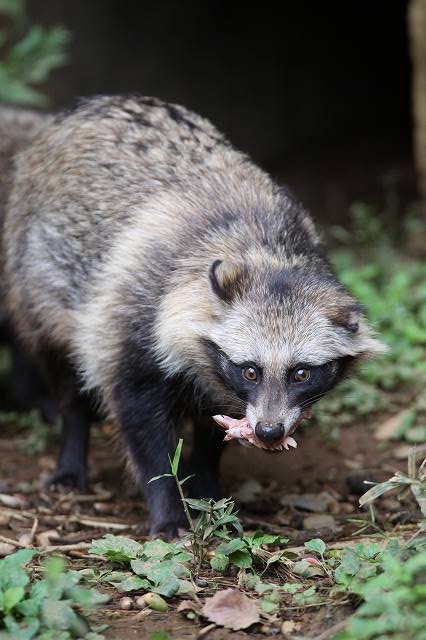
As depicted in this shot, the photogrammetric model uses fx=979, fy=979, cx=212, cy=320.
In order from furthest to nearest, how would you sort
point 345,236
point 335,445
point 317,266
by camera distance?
point 345,236
point 335,445
point 317,266

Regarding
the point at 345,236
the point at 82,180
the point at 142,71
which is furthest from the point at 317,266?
the point at 142,71

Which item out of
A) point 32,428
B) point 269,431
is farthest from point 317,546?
point 32,428

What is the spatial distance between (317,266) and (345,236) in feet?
15.8

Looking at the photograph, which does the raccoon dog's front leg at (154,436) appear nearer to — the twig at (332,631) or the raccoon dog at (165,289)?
the raccoon dog at (165,289)

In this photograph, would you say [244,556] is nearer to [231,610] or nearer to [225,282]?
[231,610]

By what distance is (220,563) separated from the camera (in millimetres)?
4453

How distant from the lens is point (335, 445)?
22.9ft

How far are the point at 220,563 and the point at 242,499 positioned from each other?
165 cm

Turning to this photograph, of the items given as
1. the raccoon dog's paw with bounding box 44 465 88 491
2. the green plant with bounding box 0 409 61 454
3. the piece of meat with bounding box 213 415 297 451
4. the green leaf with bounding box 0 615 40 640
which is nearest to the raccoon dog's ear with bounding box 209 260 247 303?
the piece of meat with bounding box 213 415 297 451

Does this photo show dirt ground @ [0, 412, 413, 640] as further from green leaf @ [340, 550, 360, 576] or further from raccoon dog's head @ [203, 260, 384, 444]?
raccoon dog's head @ [203, 260, 384, 444]

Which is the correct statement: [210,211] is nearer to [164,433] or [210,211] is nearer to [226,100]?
[164,433]

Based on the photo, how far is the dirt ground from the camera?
430cm

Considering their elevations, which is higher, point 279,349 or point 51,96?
point 51,96

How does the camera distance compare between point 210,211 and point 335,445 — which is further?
point 335,445
